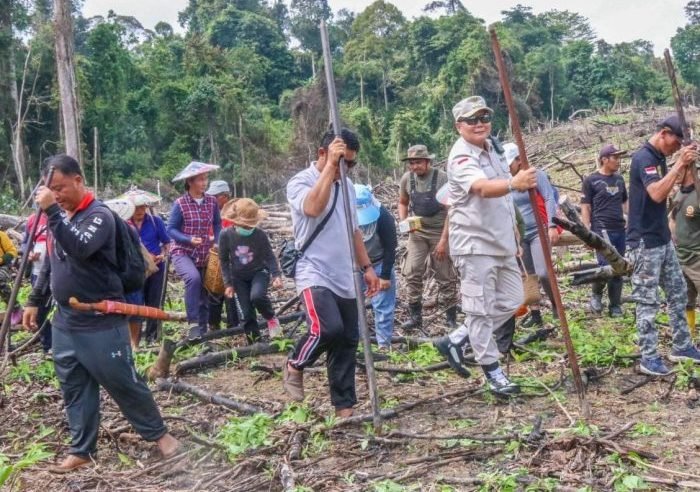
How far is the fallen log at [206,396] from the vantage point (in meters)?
4.96

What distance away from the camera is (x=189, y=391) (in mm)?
5566

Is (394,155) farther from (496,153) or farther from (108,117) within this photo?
(496,153)

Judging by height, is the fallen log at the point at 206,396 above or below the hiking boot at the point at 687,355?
above

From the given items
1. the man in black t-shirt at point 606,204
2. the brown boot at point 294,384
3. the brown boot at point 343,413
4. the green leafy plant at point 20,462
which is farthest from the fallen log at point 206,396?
the man in black t-shirt at point 606,204

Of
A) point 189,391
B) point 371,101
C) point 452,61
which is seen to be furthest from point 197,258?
point 371,101

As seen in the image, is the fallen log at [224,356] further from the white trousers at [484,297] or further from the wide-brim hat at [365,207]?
the white trousers at [484,297]

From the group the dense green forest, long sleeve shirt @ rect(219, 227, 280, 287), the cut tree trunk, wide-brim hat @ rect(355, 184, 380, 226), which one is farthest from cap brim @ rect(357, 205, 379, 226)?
the dense green forest

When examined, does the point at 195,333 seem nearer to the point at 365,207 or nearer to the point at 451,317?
the point at 365,207

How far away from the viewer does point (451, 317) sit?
24.7ft

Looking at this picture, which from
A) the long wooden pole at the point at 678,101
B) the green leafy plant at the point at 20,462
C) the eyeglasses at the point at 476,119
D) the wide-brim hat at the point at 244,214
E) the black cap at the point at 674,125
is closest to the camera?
the green leafy plant at the point at 20,462

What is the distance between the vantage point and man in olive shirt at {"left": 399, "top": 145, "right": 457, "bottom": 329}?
23.5ft

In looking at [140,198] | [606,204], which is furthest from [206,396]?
[606,204]

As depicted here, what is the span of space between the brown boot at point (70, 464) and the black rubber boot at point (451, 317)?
13.8ft

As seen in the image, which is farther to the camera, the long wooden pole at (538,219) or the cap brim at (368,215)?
the cap brim at (368,215)
